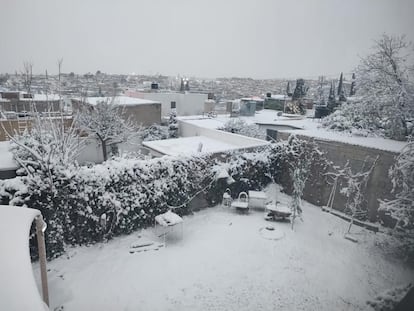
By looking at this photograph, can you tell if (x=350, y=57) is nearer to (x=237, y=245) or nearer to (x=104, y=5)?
(x=237, y=245)

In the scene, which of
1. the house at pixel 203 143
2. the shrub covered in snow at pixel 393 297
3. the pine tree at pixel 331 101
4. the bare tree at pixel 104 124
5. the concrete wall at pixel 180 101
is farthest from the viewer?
the concrete wall at pixel 180 101

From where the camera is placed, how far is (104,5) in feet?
20.1

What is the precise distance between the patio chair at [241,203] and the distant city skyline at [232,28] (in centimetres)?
397

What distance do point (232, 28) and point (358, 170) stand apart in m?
6.11

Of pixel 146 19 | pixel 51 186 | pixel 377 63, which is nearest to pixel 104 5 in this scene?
pixel 146 19

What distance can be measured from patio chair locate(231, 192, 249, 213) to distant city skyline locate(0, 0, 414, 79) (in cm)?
397

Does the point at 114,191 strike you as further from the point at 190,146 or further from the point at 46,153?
the point at 190,146

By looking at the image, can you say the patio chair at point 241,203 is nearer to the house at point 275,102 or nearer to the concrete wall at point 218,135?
the concrete wall at point 218,135

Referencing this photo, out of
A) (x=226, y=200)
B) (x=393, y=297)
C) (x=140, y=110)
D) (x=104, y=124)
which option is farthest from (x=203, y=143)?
(x=393, y=297)

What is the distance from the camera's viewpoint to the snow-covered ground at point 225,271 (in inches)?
168

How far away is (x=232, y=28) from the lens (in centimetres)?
372

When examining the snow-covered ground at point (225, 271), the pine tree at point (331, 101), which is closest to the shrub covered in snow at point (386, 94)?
the snow-covered ground at point (225, 271)

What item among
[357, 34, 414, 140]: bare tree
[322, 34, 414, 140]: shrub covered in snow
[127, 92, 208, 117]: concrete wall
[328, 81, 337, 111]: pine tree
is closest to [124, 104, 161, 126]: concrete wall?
[127, 92, 208, 117]: concrete wall

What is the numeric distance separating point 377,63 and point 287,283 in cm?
530
